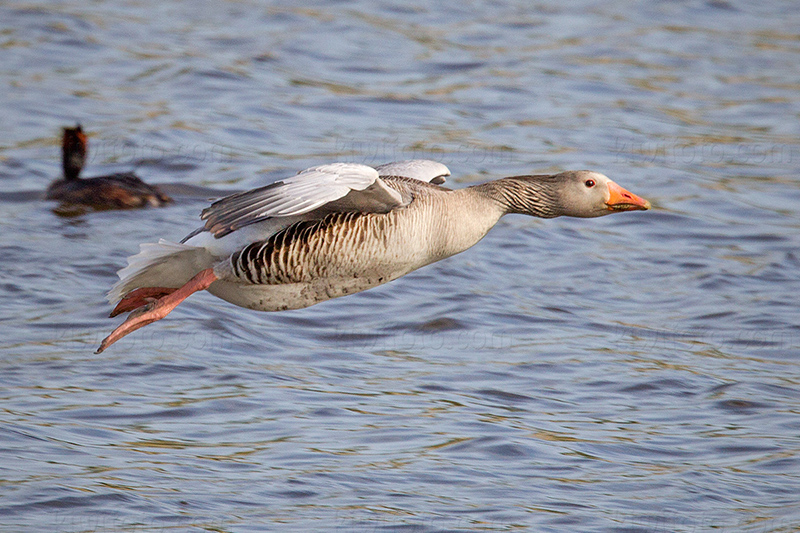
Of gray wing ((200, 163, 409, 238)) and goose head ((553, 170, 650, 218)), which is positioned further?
goose head ((553, 170, 650, 218))

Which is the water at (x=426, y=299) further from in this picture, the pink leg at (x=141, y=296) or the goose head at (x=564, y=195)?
the goose head at (x=564, y=195)

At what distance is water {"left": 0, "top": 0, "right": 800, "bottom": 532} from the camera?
8422mm

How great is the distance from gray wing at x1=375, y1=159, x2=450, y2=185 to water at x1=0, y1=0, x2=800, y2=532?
83.7 inches

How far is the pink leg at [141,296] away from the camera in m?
7.50

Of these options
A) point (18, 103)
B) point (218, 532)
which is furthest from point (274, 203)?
point (18, 103)

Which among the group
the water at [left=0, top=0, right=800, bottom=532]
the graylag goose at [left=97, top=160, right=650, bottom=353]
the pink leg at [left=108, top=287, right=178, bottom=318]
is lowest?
the water at [left=0, top=0, right=800, bottom=532]

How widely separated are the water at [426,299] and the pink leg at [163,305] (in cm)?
150

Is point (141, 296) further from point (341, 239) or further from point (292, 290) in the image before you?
point (341, 239)

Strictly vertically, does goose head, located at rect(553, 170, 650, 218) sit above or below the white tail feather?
above

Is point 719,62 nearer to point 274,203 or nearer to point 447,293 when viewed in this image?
point 447,293

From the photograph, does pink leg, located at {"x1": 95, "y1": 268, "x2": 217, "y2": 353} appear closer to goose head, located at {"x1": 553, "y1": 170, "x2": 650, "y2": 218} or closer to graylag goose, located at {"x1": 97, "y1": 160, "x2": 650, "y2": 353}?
graylag goose, located at {"x1": 97, "y1": 160, "x2": 650, "y2": 353}

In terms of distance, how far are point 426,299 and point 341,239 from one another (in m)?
5.39

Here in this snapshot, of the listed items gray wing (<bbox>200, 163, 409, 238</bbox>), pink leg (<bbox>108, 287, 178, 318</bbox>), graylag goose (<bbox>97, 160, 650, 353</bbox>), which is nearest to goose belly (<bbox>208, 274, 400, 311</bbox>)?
graylag goose (<bbox>97, 160, 650, 353</bbox>)

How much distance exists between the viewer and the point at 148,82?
17.9m
